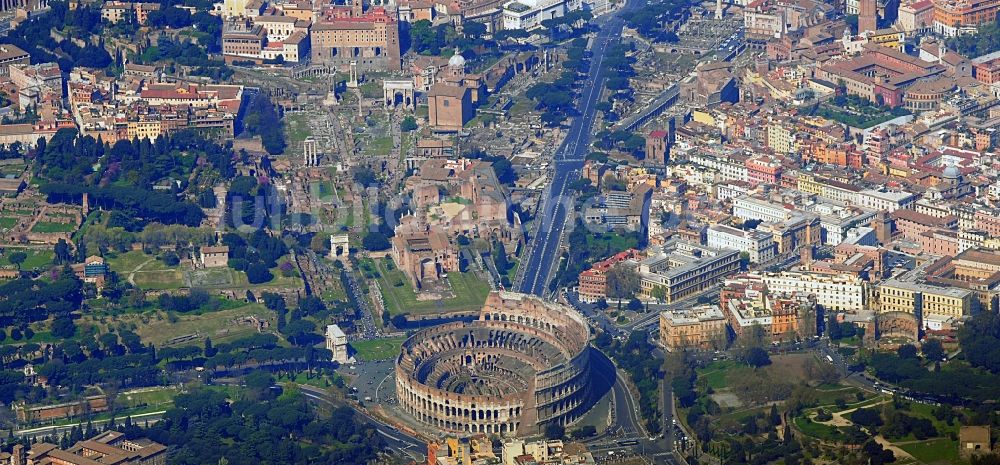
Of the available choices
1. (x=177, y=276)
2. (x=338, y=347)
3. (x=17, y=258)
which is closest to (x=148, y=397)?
(x=338, y=347)

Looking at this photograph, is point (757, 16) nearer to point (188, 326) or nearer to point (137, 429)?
point (188, 326)

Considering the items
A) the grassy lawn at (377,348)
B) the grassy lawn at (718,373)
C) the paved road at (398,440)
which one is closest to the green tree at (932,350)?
the grassy lawn at (718,373)

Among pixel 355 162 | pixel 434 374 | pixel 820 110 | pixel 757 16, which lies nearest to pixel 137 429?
pixel 434 374

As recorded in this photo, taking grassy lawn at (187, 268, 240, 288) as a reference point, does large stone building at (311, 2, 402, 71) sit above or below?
above

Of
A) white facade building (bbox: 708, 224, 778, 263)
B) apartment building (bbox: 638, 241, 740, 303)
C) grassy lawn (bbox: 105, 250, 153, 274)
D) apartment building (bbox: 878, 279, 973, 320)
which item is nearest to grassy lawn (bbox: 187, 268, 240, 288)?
grassy lawn (bbox: 105, 250, 153, 274)

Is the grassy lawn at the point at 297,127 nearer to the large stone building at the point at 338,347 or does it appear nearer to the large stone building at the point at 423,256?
the large stone building at the point at 423,256

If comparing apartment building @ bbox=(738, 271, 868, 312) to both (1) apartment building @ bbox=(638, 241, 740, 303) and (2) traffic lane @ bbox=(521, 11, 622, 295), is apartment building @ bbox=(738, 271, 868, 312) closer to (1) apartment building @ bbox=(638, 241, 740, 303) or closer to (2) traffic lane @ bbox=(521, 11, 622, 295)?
(1) apartment building @ bbox=(638, 241, 740, 303)

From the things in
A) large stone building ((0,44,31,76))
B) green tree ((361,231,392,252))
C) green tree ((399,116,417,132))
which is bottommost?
green tree ((361,231,392,252))
